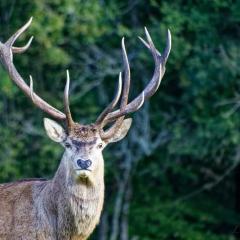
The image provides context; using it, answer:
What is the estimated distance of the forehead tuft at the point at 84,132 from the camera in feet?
35.1

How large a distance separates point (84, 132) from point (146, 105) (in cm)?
782

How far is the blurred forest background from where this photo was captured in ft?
57.4

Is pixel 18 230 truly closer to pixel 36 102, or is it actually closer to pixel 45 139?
pixel 36 102

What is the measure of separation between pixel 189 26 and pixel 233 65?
0.94 meters

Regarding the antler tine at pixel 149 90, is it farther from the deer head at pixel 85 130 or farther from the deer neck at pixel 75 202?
the deer neck at pixel 75 202

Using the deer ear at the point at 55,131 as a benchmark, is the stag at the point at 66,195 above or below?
below

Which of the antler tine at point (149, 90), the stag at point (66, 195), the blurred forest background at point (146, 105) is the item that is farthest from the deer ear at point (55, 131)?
the blurred forest background at point (146, 105)

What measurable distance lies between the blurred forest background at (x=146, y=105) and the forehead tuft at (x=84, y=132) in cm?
595

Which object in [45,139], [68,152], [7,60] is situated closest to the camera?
[68,152]

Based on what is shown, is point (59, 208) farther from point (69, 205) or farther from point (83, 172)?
point (83, 172)

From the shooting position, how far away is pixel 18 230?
10.7 metres

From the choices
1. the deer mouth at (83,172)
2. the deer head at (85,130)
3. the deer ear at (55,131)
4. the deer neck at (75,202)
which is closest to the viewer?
the deer mouth at (83,172)

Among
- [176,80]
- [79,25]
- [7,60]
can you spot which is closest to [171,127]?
[176,80]

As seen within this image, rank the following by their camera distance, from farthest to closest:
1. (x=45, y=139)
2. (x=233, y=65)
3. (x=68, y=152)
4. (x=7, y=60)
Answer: (x=45, y=139), (x=233, y=65), (x=7, y=60), (x=68, y=152)
